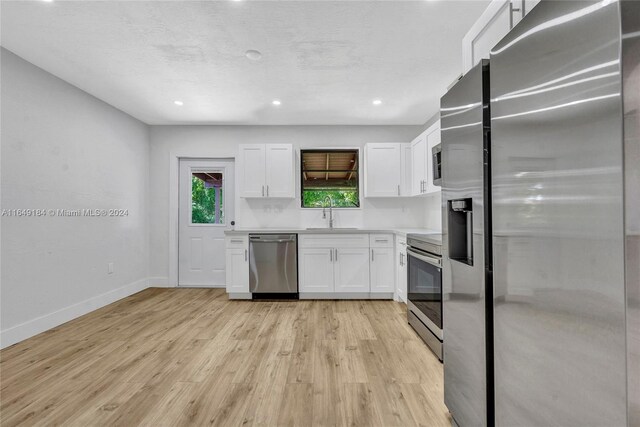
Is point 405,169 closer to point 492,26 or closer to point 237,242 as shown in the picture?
point 237,242

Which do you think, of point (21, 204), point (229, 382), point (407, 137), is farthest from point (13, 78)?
point (407, 137)

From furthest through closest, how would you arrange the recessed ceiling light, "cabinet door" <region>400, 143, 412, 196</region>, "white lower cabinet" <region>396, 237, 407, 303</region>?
"cabinet door" <region>400, 143, 412, 196</region> < "white lower cabinet" <region>396, 237, 407, 303</region> < the recessed ceiling light

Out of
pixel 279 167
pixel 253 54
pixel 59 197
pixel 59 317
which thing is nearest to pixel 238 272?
pixel 279 167

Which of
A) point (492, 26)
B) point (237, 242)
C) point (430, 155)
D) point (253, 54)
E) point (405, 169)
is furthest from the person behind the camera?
point (405, 169)

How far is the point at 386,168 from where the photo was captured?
4.25 metres

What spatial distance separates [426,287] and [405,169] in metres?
2.19

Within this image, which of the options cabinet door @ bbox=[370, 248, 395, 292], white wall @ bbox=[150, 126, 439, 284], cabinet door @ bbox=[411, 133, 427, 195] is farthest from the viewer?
white wall @ bbox=[150, 126, 439, 284]

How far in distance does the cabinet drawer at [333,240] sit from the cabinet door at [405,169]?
953mm

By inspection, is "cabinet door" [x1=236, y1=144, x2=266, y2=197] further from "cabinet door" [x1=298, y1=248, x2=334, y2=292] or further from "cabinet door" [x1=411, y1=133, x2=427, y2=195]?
"cabinet door" [x1=411, y1=133, x2=427, y2=195]

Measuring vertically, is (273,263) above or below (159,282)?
above

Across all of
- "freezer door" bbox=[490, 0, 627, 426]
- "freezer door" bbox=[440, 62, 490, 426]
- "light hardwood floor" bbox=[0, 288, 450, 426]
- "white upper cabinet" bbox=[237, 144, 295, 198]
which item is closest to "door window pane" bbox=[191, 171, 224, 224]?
"white upper cabinet" bbox=[237, 144, 295, 198]

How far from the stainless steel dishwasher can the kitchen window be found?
951 mm

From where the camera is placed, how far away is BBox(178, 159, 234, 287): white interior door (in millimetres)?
4664

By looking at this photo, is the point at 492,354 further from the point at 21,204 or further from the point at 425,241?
the point at 21,204
